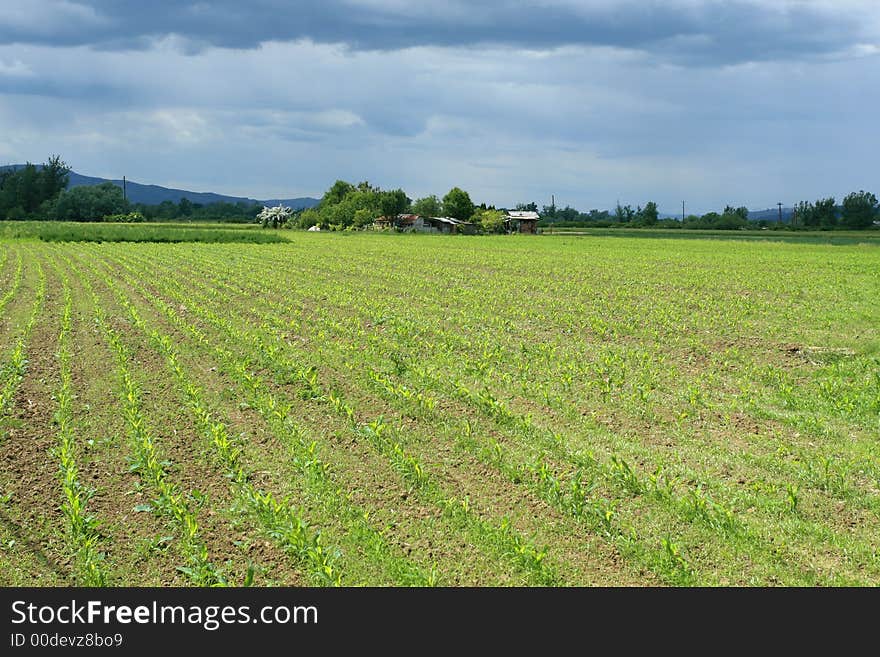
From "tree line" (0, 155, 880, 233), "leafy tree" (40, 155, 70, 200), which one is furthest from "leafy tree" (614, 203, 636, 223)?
"leafy tree" (40, 155, 70, 200)

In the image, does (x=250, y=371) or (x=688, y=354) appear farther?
(x=688, y=354)

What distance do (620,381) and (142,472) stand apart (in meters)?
7.52

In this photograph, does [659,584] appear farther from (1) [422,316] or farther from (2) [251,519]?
(1) [422,316]

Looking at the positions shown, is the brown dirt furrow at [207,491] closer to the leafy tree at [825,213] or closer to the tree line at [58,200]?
the tree line at [58,200]

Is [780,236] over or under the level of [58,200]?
under

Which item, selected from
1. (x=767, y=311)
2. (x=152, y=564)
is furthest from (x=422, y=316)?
(x=152, y=564)

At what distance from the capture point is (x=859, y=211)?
128625mm

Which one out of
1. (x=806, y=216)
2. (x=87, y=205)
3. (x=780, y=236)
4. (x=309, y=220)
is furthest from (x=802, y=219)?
(x=87, y=205)

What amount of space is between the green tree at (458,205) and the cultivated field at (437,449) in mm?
118884

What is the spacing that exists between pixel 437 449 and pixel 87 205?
12604 centimetres

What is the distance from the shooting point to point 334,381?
12203 millimetres

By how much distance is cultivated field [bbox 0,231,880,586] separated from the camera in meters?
6.19

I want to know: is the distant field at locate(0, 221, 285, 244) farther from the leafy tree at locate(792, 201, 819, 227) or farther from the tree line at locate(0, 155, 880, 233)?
the leafy tree at locate(792, 201, 819, 227)

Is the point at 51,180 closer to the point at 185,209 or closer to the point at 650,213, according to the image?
the point at 185,209
